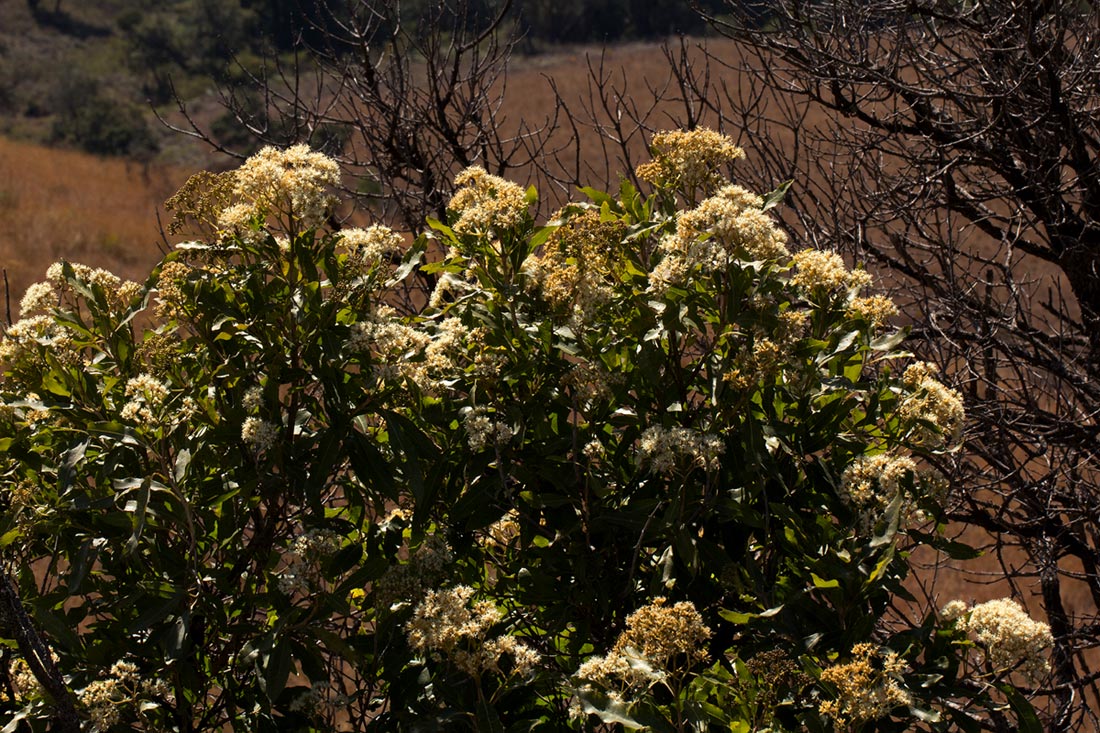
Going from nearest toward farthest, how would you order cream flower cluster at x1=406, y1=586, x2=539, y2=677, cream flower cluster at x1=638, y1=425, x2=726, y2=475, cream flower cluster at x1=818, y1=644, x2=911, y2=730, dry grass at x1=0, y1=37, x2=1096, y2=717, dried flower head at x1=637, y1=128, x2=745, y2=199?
cream flower cluster at x1=818, y1=644, x2=911, y2=730 < cream flower cluster at x1=406, y1=586, x2=539, y2=677 < cream flower cluster at x1=638, y1=425, x2=726, y2=475 < dried flower head at x1=637, y1=128, x2=745, y2=199 < dry grass at x1=0, y1=37, x2=1096, y2=717

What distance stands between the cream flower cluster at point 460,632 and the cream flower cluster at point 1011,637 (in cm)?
99

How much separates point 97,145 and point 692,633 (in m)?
41.2

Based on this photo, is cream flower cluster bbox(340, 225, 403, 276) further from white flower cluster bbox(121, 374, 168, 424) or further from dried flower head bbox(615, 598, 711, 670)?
dried flower head bbox(615, 598, 711, 670)

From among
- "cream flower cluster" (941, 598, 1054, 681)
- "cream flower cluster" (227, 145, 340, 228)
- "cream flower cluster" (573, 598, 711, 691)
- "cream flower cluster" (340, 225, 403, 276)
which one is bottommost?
"cream flower cluster" (573, 598, 711, 691)

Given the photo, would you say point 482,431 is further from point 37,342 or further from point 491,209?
point 37,342

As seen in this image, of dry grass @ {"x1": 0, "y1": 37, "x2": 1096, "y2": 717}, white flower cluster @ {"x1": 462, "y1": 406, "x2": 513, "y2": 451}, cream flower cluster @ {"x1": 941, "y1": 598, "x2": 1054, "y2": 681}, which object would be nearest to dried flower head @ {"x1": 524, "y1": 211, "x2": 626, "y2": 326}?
white flower cluster @ {"x1": 462, "y1": 406, "x2": 513, "y2": 451}

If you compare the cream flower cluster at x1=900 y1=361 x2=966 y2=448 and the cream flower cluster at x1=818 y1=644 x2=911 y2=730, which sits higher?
the cream flower cluster at x1=900 y1=361 x2=966 y2=448

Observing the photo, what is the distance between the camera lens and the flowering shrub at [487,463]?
254 cm

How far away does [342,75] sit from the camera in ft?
21.3

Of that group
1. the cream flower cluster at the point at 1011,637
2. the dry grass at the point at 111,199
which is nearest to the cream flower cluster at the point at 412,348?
the cream flower cluster at the point at 1011,637

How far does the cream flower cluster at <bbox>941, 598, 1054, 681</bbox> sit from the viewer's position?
2.45m

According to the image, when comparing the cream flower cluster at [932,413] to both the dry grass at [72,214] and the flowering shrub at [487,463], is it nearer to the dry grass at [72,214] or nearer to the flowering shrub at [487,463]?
the flowering shrub at [487,463]

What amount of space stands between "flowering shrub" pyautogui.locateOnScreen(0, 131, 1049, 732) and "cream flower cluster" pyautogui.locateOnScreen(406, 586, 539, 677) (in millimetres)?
11

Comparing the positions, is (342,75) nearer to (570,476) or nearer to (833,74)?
(833,74)
